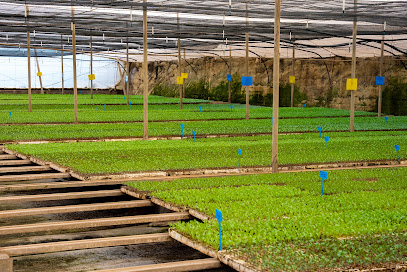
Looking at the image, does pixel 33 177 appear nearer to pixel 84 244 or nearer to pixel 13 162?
pixel 13 162

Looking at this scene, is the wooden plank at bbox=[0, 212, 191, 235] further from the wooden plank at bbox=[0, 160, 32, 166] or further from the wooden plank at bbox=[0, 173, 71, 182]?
the wooden plank at bbox=[0, 160, 32, 166]

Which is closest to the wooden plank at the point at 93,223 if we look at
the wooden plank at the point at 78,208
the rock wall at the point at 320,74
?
the wooden plank at the point at 78,208

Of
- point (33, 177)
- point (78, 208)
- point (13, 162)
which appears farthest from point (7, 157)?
point (78, 208)

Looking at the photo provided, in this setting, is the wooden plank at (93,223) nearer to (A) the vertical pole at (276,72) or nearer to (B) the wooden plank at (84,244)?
(B) the wooden plank at (84,244)

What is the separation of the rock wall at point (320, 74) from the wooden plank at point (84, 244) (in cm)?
3098

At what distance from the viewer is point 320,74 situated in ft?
139

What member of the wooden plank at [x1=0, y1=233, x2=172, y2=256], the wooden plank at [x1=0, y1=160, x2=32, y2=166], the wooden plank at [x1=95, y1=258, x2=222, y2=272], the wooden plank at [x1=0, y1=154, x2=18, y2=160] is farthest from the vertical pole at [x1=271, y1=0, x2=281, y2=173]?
the wooden plank at [x1=0, y1=154, x2=18, y2=160]

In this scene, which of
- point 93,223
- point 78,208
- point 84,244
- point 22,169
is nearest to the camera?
point 84,244

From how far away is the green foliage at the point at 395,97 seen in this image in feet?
117

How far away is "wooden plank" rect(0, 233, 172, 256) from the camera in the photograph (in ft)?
24.4

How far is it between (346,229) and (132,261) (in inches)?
122

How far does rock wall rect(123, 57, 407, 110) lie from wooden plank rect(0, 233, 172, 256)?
3098 cm

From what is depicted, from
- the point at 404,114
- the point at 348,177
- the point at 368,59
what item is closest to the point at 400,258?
the point at 348,177

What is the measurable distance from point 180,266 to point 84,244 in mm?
1666
